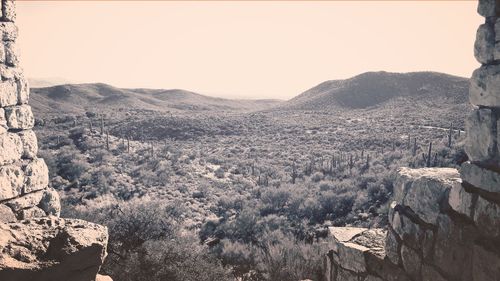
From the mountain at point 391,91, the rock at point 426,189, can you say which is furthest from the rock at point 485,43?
the mountain at point 391,91

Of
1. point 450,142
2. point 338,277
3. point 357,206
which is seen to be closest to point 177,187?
point 357,206

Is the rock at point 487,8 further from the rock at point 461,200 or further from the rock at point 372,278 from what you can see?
the rock at point 372,278

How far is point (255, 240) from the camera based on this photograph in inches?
561

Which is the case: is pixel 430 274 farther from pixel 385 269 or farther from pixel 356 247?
pixel 356 247

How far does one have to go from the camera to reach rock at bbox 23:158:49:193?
5379 millimetres

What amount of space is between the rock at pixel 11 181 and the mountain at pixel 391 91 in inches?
1978

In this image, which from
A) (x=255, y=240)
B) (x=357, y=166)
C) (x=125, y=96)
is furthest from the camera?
(x=125, y=96)

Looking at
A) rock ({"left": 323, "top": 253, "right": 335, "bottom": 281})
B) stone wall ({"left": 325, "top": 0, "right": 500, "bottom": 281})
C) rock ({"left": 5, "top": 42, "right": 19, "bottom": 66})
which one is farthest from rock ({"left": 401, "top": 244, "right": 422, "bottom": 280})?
rock ({"left": 5, "top": 42, "right": 19, "bottom": 66})

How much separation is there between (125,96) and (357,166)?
164ft

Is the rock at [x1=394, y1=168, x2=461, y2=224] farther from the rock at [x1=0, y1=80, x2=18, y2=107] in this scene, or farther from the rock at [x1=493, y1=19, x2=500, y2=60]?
the rock at [x1=0, y1=80, x2=18, y2=107]

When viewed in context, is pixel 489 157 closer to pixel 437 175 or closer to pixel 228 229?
pixel 437 175

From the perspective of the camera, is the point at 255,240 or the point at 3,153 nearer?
the point at 3,153

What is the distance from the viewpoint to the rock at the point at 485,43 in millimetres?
3016

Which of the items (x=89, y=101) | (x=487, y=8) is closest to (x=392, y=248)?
(x=487, y=8)
